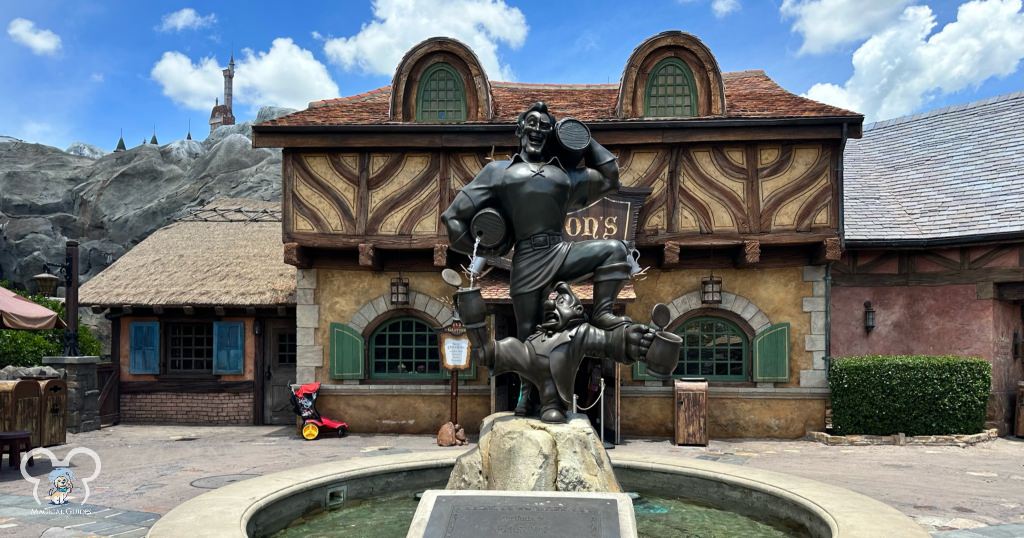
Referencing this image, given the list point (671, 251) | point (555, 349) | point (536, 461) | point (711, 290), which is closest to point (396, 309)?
point (671, 251)

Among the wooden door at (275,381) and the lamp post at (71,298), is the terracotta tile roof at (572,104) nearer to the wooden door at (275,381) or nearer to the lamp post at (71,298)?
the lamp post at (71,298)

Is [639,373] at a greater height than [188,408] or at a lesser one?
greater

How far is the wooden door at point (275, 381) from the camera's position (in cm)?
1423

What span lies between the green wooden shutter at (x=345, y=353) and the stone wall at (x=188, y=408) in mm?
2978

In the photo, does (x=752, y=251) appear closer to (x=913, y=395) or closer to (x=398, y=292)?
(x=913, y=395)

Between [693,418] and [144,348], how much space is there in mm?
11219

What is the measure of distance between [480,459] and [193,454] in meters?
7.09

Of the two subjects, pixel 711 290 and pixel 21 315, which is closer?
pixel 21 315

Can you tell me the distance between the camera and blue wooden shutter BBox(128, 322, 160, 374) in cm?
1421

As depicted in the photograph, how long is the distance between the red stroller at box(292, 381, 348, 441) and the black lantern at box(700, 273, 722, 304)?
22.6ft

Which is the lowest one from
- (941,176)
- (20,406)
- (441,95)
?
(20,406)

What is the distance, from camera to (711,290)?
480 inches

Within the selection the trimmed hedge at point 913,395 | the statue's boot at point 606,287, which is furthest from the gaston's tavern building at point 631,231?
the statue's boot at point 606,287

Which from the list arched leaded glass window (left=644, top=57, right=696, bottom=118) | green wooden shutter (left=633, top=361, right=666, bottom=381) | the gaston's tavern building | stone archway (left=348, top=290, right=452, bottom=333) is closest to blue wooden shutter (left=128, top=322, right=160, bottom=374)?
the gaston's tavern building
